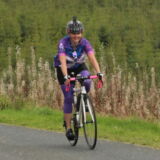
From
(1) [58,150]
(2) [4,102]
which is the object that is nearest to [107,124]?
(1) [58,150]

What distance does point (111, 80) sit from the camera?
493 inches

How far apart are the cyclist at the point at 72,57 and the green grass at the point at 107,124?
1186 mm

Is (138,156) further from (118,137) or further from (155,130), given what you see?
(155,130)

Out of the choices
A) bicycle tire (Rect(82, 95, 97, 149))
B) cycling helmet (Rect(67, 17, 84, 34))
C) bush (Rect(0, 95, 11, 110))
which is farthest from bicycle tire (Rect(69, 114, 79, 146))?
bush (Rect(0, 95, 11, 110))

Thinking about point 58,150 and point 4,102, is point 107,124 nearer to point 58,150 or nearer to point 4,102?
point 58,150

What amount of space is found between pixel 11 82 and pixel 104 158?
26.5 ft

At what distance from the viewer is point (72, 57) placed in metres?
7.86

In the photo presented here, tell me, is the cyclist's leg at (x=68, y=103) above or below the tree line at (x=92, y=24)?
below

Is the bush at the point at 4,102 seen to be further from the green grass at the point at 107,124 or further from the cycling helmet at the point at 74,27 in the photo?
the cycling helmet at the point at 74,27

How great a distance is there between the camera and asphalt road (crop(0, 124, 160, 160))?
22.8 feet

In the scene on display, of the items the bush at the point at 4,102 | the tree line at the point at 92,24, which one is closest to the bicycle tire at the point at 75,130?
the bush at the point at 4,102

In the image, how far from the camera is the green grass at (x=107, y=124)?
8.70 m

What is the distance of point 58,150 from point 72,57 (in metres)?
1.35

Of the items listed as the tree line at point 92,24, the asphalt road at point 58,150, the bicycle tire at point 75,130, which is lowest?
the asphalt road at point 58,150
